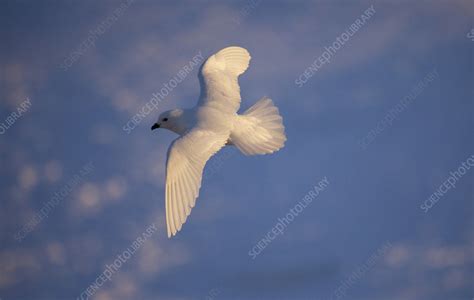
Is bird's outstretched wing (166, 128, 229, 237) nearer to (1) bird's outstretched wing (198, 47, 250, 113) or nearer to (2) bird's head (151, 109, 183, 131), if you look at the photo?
(2) bird's head (151, 109, 183, 131)

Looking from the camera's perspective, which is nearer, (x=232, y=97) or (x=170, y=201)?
(x=170, y=201)

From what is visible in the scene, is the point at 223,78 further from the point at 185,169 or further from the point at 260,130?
the point at 185,169

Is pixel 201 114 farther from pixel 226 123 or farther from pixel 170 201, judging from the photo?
pixel 170 201

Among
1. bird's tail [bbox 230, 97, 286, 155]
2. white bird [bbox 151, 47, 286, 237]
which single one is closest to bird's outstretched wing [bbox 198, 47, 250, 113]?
white bird [bbox 151, 47, 286, 237]

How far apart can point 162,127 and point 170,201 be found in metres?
2.30

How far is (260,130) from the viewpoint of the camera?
1090cm

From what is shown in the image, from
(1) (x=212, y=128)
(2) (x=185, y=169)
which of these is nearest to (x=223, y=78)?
(1) (x=212, y=128)

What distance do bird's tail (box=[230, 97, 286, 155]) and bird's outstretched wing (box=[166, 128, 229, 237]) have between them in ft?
1.75

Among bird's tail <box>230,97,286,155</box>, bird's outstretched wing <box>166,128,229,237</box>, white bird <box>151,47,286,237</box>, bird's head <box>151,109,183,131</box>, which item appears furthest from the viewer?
bird's head <box>151,109,183,131</box>

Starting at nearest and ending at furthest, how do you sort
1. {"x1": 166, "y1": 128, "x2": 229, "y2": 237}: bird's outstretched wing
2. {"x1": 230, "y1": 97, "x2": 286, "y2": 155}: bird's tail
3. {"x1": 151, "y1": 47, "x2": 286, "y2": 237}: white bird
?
{"x1": 166, "y1": 128, "x2": 229, "y2": 237}: bird's outstretched wing → {"x1": 151, "y1": 47, "x2": 286, "y2": 237}: white bird → {"x1": 230, "y1": 97, "x2": 286, "y2": 155}: bird's tail

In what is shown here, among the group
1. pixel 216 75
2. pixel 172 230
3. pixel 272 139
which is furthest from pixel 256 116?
pixel 172 230

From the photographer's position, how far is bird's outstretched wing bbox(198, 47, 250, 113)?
11539 millimetres

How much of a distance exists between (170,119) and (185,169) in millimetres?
1601

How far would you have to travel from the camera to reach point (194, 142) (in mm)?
9680
